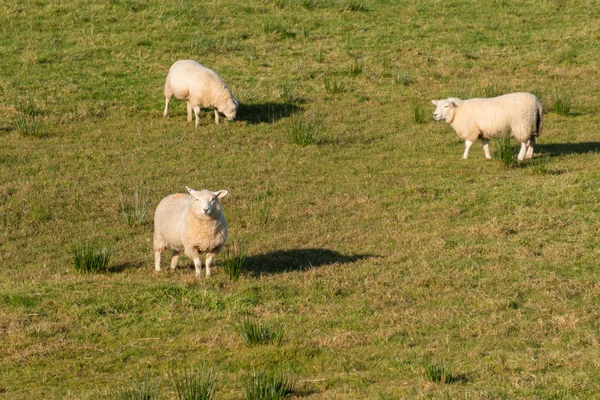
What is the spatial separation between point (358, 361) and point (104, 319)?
2.55 meters

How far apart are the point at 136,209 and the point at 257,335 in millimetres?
4943

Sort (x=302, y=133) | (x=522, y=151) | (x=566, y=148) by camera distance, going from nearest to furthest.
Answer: (x=522, y=151), (x=566, y=148), (x=302, y=133)

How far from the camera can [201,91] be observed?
1733 centimetres

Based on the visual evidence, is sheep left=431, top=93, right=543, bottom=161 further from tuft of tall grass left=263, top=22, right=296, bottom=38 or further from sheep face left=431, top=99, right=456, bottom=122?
tuft of tall grass left=263, top=22, right=296, bottom=38

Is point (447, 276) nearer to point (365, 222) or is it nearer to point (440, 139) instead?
point (365, 222)

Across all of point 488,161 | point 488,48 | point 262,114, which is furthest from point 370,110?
point 488,48

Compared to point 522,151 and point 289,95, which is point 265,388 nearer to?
point 522,151

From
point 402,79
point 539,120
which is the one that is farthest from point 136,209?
point 402,79

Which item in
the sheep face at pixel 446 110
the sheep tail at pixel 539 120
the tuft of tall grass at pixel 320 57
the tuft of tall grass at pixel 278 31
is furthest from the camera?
the tuft of tall grass at pixel 278 31

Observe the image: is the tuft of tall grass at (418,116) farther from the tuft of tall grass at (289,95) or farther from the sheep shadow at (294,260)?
the sheep shadow at (294,260)

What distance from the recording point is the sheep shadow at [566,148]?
15.6 m

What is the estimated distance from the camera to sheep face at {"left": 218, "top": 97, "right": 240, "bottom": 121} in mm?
17359

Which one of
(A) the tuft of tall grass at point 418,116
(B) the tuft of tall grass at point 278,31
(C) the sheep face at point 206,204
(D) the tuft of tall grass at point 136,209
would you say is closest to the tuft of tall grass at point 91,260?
(C) the sheep face at point 206,204

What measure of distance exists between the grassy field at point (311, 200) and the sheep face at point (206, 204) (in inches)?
28.9
